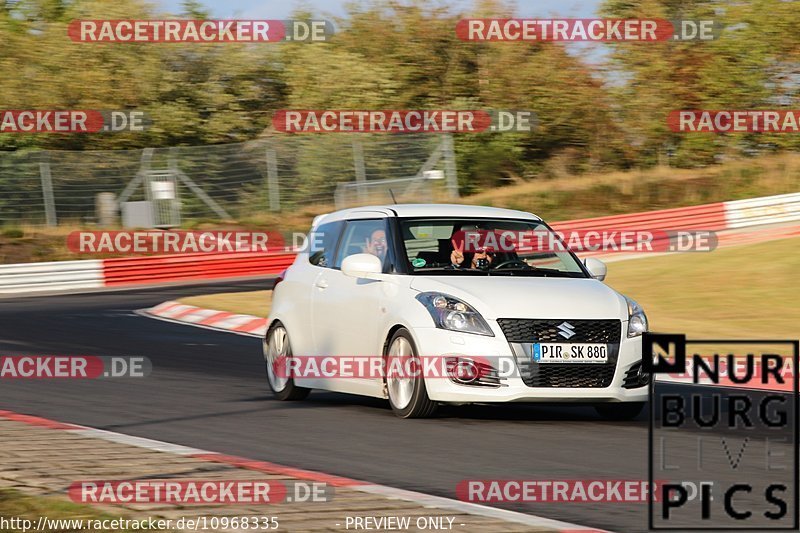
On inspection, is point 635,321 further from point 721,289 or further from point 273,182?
point 273,182

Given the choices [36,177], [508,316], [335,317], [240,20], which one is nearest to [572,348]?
[508,316]

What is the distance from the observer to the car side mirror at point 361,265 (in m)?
10.5

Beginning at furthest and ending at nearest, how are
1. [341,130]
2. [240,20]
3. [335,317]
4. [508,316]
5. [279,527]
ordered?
[240,20]
[341,130]
[335,317]
[508,316]
[279,527]

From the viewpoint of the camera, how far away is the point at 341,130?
41875 millimetres

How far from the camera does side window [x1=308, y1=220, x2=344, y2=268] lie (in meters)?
11.8

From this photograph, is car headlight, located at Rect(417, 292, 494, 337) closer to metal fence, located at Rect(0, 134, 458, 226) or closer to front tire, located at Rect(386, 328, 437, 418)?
front tire, located at Rect(386, 328, 437, 418)

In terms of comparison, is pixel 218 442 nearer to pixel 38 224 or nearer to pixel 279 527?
pixel 279 527

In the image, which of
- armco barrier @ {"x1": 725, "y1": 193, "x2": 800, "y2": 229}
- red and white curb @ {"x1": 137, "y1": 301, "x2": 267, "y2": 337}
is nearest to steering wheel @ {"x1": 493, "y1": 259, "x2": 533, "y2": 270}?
red and white curb @ {"x1": 137, "y1": 301, "x2": 267, "y2": 337}

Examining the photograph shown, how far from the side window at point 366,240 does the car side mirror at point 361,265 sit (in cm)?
30

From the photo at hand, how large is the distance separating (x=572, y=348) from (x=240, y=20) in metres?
37.3

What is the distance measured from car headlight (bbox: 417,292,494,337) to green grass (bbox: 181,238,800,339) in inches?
298

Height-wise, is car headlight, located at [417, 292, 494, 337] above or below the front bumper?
above

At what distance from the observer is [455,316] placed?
10023mm

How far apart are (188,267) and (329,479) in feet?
78.5
